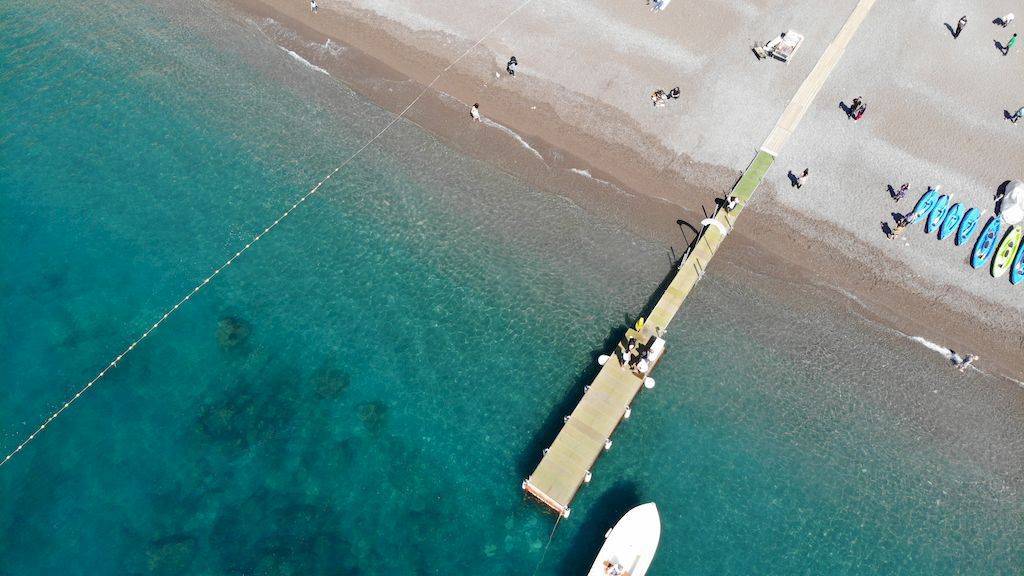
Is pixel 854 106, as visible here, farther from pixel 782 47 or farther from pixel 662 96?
pixel 662 96

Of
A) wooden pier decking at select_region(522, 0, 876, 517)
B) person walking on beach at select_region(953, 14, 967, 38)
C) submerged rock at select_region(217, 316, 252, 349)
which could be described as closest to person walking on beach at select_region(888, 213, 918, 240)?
wooden pier decking at select_region(522, 0, 876, 517)

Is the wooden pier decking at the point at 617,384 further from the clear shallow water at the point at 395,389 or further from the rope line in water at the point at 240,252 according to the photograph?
the rope line in water at the point at 240,252

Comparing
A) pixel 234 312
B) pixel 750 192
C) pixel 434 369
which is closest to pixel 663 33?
pixel 750 192

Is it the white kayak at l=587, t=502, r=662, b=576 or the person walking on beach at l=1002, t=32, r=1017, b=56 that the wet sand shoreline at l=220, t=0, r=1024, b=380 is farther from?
the person walking on beach at l=1002, t=32, r=1017, b=56

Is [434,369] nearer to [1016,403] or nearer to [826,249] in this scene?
[826,249]

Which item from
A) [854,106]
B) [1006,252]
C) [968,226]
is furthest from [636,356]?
[854,106]

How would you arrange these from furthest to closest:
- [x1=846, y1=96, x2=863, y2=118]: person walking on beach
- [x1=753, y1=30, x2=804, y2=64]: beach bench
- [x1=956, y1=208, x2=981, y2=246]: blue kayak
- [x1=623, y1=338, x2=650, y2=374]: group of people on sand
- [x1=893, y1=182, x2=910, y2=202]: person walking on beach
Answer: [x1=753, y1=30, x2=804, y2=64]: beach bench → [x1=846, y1=96, x2=863, y2=118]: person walking on beach → [x1=893, y1=182, x2=910, y2=202]: person walking on beach → [x1=956, y1=208, x2=981, y2=246]: blue kayak → [x1=623, y1=338, x2=650, y2=374]: group of people on sand

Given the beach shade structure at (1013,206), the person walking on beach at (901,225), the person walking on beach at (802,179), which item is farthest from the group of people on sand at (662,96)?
the beach shade structure at (1013,206)
